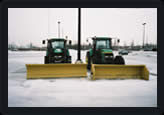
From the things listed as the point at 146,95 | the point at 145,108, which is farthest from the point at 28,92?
the point at 146,95

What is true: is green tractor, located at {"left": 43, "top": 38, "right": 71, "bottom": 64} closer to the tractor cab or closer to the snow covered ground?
the tractor cab

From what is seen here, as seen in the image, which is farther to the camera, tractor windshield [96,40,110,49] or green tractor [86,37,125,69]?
tractor windshield [96,40,110,49]

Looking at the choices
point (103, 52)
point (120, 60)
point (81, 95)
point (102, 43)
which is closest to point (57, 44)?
point (102, 43)

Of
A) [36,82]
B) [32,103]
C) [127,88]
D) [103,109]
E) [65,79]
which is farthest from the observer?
[65,79]

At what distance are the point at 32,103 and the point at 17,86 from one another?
6.44ft

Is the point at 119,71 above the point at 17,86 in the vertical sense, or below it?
above

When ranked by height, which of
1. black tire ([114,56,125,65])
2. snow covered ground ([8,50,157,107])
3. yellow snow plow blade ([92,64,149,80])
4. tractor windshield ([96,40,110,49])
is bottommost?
snow covered ground ([8,50,157,107])

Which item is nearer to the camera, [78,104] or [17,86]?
[78,104]

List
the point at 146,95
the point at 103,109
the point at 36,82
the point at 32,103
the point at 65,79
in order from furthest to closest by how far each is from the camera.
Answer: the point at 65,79 → the point at 36,82 → the point at 146,95 → the point at 32,103 → the point at 103,109

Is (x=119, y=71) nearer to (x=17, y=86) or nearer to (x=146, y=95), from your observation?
(x=146, y=95)

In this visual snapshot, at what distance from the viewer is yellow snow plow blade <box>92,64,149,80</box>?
22.3 ft

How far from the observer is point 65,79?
6.79 meters

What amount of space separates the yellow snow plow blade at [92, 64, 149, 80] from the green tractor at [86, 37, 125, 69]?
41.0 inches

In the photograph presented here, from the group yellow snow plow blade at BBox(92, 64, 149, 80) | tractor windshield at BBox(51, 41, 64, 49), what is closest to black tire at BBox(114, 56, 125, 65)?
yellow snow plow blade at BBox(92, 64, 149, 80)
